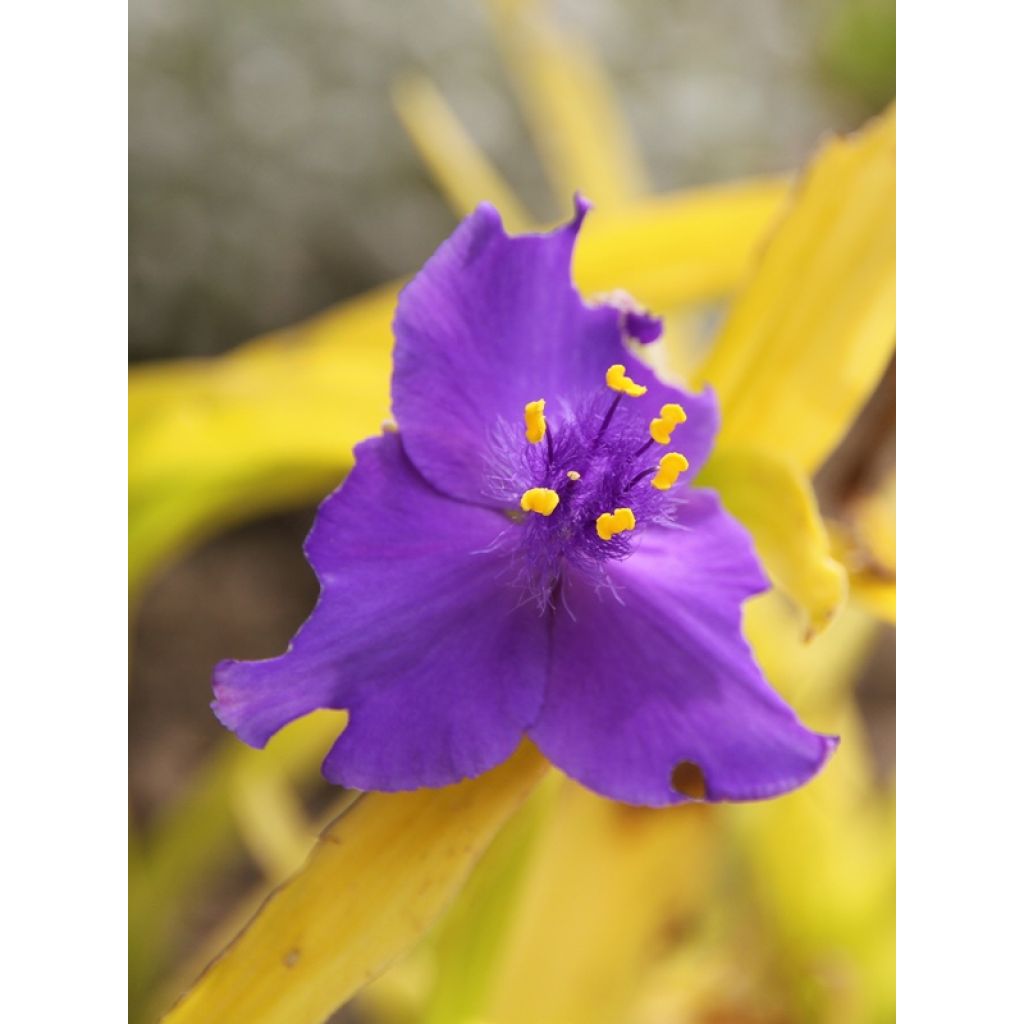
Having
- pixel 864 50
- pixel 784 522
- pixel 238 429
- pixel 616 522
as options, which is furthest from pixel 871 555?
pixel 864 50

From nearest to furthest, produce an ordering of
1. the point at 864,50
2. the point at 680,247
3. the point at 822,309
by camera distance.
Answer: the point at 822,309
the point at 680,247
the point at 864,50

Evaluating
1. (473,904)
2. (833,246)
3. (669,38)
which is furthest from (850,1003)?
(669,38)

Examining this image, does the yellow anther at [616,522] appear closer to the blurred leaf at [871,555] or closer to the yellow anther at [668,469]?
the yellow anther at [668,469]

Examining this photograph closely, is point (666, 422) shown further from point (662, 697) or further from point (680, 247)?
point (680, 247)

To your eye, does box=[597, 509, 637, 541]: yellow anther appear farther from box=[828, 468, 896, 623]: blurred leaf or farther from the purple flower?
box=[828, 468, 896, 623]: blurred leaf

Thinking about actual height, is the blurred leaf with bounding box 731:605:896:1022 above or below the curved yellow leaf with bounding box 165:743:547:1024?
below

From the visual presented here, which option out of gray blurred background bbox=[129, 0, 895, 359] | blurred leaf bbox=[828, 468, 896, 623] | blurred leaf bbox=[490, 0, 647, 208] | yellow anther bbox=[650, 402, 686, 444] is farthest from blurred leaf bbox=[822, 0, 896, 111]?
yellow anther bbox=[650, 402, 686, 444]
